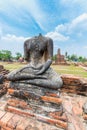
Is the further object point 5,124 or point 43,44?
point 43,44

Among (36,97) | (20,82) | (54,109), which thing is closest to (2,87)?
(20,82)

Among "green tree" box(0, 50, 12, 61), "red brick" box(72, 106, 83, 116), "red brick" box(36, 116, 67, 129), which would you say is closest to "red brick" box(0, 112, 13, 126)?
"red brick" box(36, 116, 67, 129)

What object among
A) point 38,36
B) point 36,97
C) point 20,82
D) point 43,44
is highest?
point 38,36

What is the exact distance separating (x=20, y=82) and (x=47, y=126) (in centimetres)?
89

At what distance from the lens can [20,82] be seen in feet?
7.95

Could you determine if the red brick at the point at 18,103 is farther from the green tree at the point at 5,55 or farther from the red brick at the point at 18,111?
the green tree at the point at 5,55

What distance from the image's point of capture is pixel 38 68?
8.33 ft

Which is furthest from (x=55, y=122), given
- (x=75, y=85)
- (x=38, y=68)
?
(x=75, y=85)

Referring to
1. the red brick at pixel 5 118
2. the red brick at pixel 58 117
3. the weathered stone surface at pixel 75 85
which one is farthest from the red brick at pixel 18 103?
the weathered stone surface at pixel 75 85

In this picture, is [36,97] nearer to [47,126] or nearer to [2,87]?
[47,126]

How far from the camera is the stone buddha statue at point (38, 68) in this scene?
230cm

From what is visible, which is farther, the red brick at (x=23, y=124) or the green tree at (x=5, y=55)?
the green tree at (x=5, y=55)

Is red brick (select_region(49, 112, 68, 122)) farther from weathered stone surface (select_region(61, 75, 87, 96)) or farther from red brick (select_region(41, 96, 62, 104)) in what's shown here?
weathered stone surface (select_region(61, 75, 87, 96))

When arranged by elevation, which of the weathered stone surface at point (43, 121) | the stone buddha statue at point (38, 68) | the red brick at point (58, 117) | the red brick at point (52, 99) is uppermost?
the stone buddha statue at point (38, 68)
